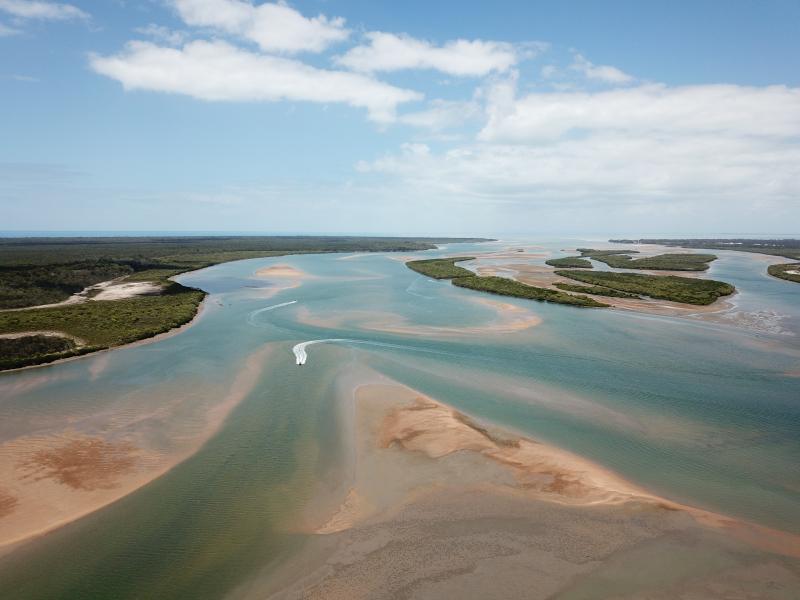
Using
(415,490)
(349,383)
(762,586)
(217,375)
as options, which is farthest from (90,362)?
(762,586)

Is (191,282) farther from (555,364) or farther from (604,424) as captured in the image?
(604,424)

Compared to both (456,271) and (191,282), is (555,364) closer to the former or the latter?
(456,271)

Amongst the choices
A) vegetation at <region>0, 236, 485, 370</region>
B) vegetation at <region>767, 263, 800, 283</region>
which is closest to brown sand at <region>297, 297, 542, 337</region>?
vegetation at <region>0, 236, 485, 370</region>

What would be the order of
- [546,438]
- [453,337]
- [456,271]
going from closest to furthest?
1. [546,438]
2. [453,337]
3. [456,271]

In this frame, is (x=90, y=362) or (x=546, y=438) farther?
(x=90, y=362)

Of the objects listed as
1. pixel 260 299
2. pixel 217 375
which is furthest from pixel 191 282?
pixel 217 375

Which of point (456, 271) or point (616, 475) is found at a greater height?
point (456, 271)

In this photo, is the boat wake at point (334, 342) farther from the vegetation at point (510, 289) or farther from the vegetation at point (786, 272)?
the vegetation at point (786, 272)

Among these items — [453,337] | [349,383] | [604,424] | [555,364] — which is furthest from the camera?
[453,337]
